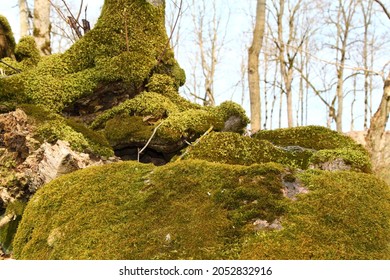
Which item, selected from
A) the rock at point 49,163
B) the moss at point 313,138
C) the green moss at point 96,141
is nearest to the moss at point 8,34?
the green moss at point 96,141

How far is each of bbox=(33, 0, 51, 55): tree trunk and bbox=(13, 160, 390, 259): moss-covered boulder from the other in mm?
6550

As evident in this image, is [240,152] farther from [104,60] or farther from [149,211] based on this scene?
[104,60]

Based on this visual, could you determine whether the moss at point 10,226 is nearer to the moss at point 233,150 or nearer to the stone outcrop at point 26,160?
the stone outcrop at point 26,160

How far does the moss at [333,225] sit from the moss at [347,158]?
1201 mm

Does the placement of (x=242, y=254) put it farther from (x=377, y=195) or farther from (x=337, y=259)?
(x=377, y=195)

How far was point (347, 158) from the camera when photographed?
13.6 feet

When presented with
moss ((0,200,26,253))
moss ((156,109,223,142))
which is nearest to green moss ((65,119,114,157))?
moss ((156,109,223,142))

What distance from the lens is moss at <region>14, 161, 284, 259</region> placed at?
2.37 metres

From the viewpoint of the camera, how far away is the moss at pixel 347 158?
4145mm

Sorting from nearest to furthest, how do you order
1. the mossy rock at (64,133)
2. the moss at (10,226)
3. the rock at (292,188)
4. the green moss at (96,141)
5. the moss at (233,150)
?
1. the rock at (292,188)
2. the moss at (10,226)
3. the moss at (233,150)
4. the mossy rock at (64,133)
5. the green moss at (96,141)

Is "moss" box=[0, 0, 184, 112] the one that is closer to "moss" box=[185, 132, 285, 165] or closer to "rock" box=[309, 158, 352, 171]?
"moss" box=[185, 132, 285, 165]

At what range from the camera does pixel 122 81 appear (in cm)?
564

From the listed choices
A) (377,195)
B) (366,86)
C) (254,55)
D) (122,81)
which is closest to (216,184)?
(377,195)

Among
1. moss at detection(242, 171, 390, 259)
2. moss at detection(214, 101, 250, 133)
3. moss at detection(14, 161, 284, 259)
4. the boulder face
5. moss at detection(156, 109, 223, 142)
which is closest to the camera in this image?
moss at detection(242, 171, 390, 259)
